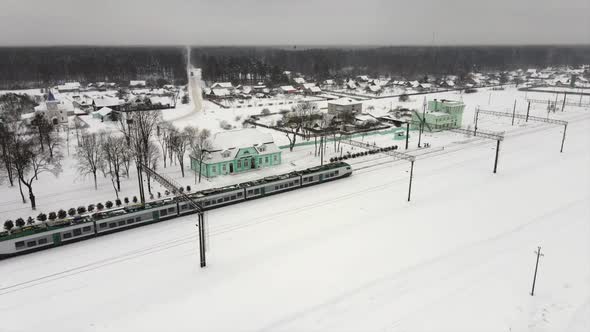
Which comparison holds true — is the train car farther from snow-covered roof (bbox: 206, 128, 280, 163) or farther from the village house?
the village house

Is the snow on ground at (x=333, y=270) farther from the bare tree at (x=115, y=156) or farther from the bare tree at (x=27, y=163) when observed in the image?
the bare tree at (x=27, y=163)

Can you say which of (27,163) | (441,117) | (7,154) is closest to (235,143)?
(27,163)

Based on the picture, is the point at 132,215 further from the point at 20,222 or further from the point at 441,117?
the point at 441,117

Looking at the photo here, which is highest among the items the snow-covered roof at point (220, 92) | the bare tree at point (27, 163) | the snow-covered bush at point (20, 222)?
the snow-covered roof at point (220, 92)

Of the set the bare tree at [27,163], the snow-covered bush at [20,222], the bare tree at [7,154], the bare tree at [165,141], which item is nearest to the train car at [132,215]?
the snow-covered bush at [20,222]

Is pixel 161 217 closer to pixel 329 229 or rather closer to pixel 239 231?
pixel 239 231

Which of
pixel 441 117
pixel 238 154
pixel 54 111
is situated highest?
pixel 441 117
